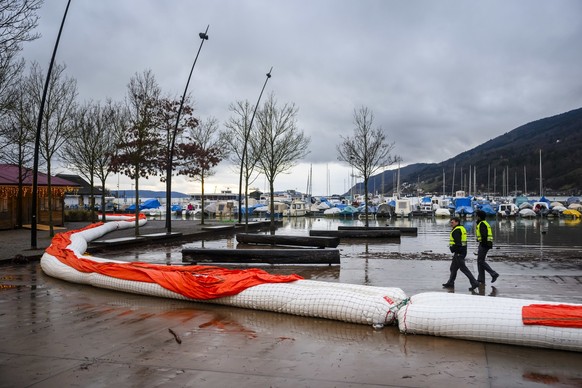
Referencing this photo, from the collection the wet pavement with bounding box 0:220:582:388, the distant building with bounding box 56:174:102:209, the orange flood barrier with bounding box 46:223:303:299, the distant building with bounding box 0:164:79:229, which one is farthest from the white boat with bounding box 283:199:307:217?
the wet pavement with bounding box 0:220:582:388

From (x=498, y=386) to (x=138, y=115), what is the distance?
24644 millimetres

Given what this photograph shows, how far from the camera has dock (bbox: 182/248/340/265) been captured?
1440 cm

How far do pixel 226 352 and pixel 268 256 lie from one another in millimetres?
8409

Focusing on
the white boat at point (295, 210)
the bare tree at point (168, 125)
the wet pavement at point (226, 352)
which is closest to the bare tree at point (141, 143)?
the bare tree at point (168, 125)

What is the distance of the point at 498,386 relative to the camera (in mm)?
4996

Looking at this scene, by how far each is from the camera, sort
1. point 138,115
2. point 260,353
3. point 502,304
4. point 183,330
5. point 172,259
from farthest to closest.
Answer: point 138,115
point 172,259
point 183,330
point 502,304
point 260,353

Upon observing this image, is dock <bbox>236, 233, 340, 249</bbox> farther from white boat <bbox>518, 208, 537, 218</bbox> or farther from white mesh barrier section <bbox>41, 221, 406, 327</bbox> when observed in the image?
white boat <bbox>518, 208, 537, 218</bbox>

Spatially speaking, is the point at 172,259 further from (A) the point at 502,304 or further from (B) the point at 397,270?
(A) the point at 502,304

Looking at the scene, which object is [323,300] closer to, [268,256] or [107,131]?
[268,256]

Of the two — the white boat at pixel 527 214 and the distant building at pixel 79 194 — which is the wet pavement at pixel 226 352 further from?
the white boat at pixel 527 214

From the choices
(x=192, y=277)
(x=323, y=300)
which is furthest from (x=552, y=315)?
(x=192, y=277)

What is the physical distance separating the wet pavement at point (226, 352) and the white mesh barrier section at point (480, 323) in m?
0.15

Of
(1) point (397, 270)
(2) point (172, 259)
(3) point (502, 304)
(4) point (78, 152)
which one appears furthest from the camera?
(4) point (78, 152)

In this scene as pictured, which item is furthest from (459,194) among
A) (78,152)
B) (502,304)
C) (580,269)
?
(502,304)
